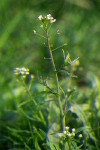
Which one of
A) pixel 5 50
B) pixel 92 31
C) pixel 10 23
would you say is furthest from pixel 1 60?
pixel 92 31

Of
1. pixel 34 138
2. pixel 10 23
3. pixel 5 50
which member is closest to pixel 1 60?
pixel 5 50

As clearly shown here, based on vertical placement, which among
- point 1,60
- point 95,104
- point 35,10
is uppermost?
point 35,10

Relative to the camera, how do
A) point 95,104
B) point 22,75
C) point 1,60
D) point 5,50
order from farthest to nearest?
point 5,50 → point 1,60 → point 95,104 → point 22,75

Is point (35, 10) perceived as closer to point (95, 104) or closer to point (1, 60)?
point (1, 60)

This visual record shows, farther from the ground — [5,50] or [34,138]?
[5,50]

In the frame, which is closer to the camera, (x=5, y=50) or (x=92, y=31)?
(x=5, y=50)

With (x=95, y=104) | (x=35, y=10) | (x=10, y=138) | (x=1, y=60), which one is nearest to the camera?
(x=10, y=138)

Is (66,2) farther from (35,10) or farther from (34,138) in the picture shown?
(34,138)
